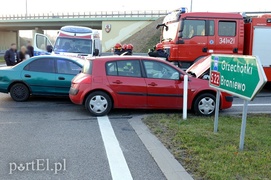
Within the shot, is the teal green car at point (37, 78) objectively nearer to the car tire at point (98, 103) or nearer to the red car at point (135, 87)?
the red car at point (135, 87)

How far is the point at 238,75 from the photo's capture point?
4992mm

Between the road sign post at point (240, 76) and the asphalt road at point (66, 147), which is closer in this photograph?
the asphalt road at point (66, 147)

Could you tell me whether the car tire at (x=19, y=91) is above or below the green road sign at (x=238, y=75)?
below

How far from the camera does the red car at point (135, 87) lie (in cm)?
733

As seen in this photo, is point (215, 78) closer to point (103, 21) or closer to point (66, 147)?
point (66, 147)

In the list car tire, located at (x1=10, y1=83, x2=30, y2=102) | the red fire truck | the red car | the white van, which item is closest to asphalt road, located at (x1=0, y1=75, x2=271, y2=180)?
the red car

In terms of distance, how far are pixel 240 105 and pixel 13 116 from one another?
21.8 feet

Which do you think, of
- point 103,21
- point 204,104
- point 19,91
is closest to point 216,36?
point 204,104

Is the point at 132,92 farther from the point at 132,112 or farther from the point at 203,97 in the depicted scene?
the point at 203,97

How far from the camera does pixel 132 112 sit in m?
8.01

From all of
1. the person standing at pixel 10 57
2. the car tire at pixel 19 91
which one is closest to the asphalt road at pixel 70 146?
the car tire at pixel 19 91

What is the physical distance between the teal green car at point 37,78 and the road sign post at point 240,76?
478 cm

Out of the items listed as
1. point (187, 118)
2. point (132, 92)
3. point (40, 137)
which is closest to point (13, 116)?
point (40, 137)

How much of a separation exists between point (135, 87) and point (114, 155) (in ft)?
9.30
